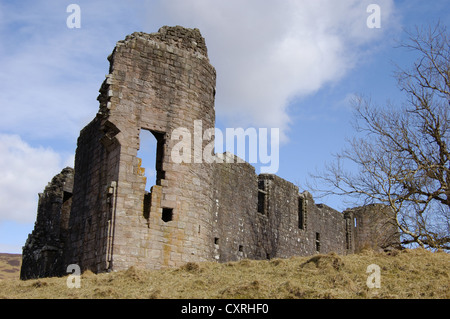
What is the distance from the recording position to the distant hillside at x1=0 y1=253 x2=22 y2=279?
52438 mm

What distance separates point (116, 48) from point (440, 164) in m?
8.68

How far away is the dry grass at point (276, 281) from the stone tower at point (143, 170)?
979mm

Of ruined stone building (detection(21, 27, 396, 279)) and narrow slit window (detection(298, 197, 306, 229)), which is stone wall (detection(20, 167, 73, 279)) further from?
narrow slit window (detection(298, 197, 306, 229))

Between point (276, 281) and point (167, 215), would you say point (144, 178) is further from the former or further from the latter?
point (276, 281)

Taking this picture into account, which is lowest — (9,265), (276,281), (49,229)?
(276,281)

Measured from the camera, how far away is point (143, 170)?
1340 centimetres

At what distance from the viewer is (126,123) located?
13477 millimetres

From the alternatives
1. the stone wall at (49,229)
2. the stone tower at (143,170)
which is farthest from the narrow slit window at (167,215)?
the stone wall at (49,229)

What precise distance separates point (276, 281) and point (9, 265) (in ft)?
188

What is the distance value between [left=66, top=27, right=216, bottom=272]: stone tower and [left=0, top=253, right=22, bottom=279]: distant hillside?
40.5 meters

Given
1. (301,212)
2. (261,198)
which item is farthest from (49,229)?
(301,212)

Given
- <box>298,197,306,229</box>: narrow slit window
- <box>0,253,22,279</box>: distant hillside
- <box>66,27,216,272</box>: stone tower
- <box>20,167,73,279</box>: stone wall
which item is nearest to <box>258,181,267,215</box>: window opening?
<box>298,197,306,229</box>: narrow slit window

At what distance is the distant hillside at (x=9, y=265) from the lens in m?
52.4
